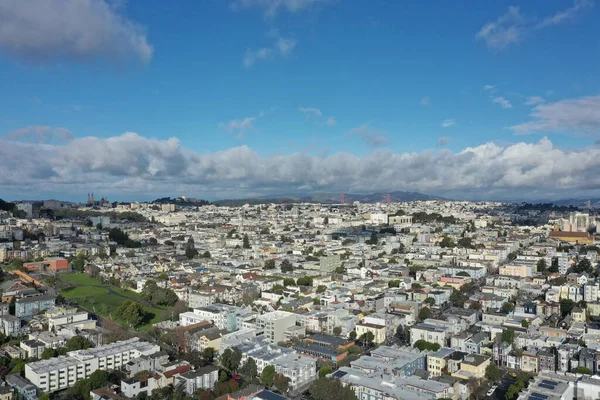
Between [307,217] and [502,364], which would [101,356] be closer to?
[502,364]

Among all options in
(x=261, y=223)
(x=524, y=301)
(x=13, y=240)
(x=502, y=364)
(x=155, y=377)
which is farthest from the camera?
(x=261, y=223)

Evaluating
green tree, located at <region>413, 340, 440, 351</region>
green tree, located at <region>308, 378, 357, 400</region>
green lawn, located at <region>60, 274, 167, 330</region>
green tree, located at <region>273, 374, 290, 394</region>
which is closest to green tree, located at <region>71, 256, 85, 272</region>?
green lawn, located at <region>60, 274, 167, 330</region>

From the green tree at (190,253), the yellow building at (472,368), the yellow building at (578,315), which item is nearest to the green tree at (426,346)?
the yellow building at (472,368)

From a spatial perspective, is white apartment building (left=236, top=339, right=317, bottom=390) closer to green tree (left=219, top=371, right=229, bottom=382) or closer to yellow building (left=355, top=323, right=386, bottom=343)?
green tree (left=219, top=371, right=229, bottom=382)

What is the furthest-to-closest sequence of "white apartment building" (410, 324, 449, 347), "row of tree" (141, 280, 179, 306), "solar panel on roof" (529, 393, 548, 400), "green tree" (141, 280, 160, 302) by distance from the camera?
"green tree" (141, 280, 160, 302)
"row of tree" (141, 280, 179, 306)
"white apartment building" (410, 324, 449, 347)
"solar panel on roof" (529, 393, 548, 400)

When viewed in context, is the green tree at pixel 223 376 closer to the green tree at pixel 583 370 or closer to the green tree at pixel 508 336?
the green tree at pixel 508 336

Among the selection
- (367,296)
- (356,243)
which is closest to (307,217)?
(356,243)
